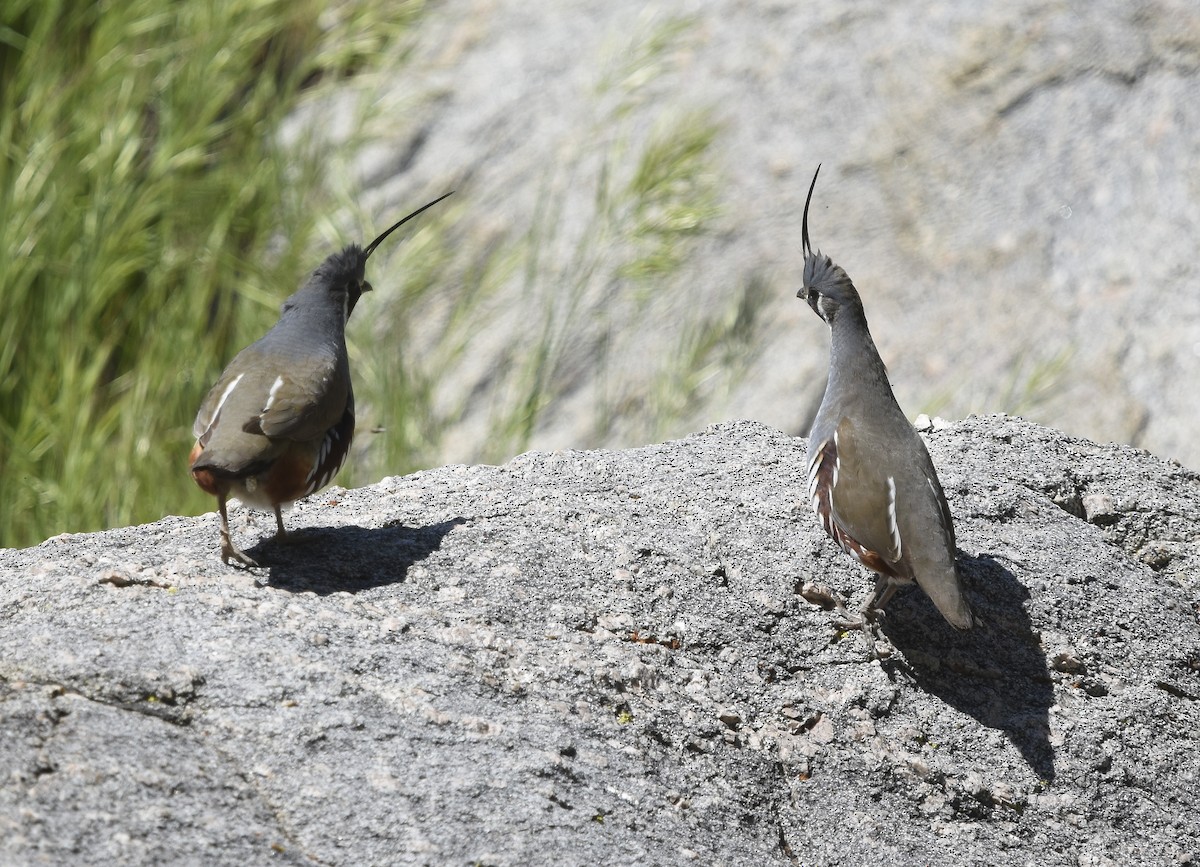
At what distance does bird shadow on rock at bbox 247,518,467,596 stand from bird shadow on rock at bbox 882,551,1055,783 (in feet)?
4.62

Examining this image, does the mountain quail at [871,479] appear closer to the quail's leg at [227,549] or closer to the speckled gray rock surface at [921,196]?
the quail's leg at [227,549]

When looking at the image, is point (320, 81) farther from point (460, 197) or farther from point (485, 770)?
point (485, 770)

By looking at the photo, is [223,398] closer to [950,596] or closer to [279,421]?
[279,421]

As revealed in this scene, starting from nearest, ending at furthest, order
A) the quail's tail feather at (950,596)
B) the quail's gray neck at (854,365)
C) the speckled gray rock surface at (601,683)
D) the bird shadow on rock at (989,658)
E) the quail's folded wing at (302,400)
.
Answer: the speckled gray rock surface at (601,683), the quail's tail feather at (950,596), the bird shadow on rock at (989,658), the quail's folded wing at (302,400), the quail's gray neck at (854,365)

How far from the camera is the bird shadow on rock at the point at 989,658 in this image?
3.82m

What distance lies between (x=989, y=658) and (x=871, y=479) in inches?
24.7

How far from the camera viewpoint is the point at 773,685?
3.74m

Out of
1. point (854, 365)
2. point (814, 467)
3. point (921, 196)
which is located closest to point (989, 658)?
point (814, 467)

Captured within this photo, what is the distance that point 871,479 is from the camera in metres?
4.18

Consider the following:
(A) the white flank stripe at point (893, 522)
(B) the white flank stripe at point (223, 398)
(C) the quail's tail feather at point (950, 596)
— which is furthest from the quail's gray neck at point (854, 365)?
(B) the white flank stripe at point (223, 398)

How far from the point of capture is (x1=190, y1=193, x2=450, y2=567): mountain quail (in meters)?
3.86

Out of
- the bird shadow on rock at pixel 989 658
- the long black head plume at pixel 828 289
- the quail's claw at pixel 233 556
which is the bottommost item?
the bird shadow on rock at pixel 989 658

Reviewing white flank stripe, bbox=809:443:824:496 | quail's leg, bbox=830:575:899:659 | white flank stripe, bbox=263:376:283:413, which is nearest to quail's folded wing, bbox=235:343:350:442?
white flank stripe, bbox=263:376:283:413

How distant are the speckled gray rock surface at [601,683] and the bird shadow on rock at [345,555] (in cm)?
1
